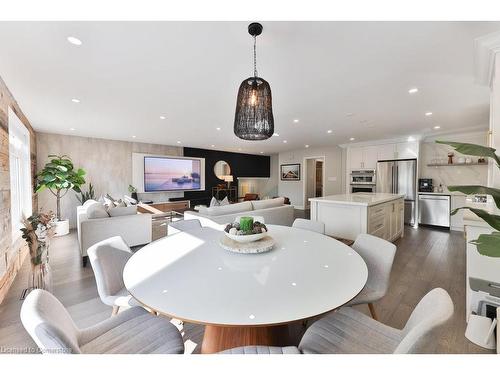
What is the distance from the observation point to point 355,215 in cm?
318

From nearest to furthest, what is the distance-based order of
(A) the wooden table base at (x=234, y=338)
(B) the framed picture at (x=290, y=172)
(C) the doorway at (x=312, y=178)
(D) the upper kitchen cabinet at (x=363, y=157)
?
(A) the wooden table base at (x=234, y=338)
(D) the upper kitchen cabinet at (x=363, y=157)
(C) the doorway at (x=312, y=178)
(B) the framed picture at (x=290, y=172)

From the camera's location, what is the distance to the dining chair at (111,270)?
1395 millimetres

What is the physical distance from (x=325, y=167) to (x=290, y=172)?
4.91ft

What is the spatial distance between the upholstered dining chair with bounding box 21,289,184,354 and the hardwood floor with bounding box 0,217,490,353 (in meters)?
0.60

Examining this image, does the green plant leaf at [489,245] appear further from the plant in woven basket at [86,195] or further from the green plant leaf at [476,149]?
the plant in woven basket at [86,195]

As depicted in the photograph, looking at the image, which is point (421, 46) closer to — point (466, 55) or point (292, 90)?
point (466, 55)

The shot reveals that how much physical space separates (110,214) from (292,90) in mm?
3341

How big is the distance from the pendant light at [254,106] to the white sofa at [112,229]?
9.40 ft

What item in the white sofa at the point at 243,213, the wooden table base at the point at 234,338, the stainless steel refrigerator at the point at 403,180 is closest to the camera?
the wooden table base at the point at 234,338

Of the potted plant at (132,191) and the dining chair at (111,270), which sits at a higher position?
the potted plant at (132,191)

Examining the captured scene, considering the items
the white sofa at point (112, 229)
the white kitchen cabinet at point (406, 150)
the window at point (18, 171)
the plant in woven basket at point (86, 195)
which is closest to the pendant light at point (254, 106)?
the white sofa at point (112, 229)

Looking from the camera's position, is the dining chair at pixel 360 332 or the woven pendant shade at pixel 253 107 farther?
the woven pendant shade at pixel 253 107
